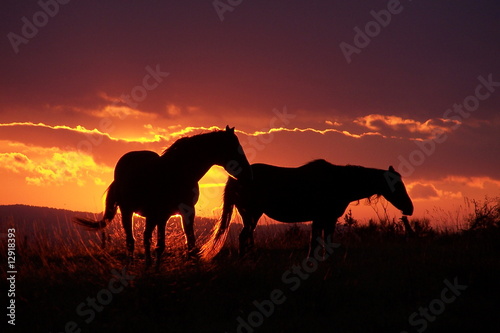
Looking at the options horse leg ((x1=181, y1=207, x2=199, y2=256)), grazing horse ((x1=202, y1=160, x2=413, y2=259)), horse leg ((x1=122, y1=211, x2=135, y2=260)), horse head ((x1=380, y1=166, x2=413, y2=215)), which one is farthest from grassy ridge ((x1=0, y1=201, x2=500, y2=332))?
horse head ((x1=380, y1=166, x2=413, y2=215))

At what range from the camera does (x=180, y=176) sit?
8.76 m

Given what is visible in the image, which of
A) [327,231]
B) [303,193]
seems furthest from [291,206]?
[327,231]

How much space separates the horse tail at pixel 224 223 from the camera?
35.8 ft

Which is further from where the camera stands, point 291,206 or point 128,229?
point 291,206

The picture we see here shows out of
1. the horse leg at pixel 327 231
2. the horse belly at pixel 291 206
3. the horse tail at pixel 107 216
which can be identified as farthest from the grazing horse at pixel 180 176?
the horse leg at pixel 327 231

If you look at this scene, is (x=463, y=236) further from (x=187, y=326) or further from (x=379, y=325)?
(x=187, y=326)

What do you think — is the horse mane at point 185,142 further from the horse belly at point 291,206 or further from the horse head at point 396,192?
the horse head at point 396,192

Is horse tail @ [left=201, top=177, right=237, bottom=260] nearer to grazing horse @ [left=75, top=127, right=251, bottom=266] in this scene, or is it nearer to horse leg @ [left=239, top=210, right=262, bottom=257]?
horse leg @ [left=239, top=210, right=262, bottom=257]

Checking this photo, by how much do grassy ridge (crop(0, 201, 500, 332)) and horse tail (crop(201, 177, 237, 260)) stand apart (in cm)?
120

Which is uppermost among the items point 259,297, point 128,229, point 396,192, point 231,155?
point 231,155

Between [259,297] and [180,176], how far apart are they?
8.80 ft

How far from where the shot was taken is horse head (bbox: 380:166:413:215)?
12.0 metres

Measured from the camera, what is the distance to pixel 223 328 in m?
6.36

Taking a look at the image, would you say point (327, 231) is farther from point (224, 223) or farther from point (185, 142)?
point (185, 142)
